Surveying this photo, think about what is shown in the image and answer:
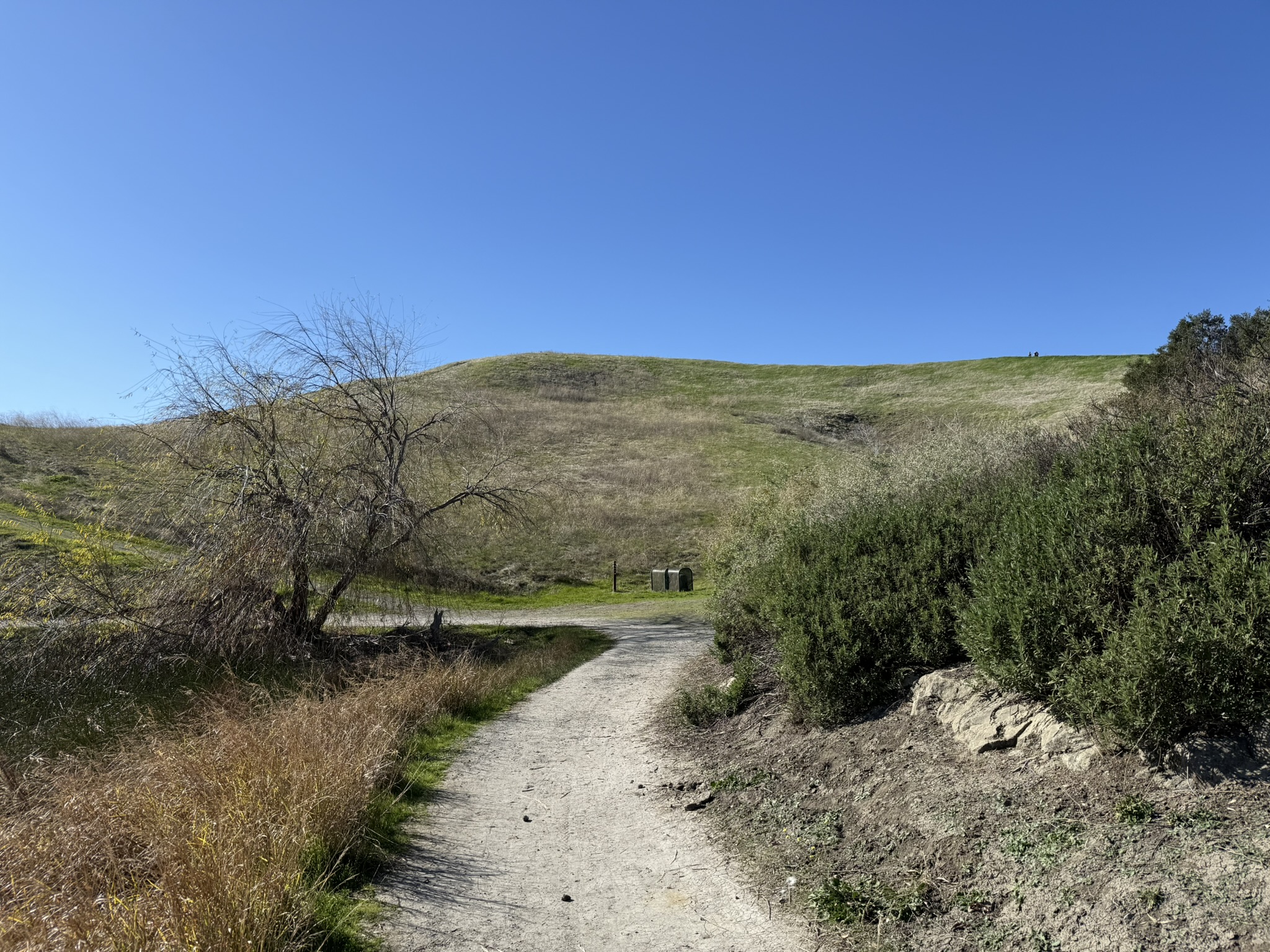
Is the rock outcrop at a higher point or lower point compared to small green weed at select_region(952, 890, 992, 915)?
higher

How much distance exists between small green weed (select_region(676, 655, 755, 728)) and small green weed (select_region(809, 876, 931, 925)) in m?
4.23

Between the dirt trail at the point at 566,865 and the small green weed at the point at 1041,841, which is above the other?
the small green weed at the point at 1041,841

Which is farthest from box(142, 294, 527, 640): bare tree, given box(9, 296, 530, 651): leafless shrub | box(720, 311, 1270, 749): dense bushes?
box(720, 311, 1270, 749): dense bushes

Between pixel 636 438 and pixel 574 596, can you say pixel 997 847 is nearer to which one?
pixel 574 596

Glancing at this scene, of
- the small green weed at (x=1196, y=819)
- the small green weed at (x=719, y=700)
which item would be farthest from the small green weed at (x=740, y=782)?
the small green weed at (x=1196, y=819)

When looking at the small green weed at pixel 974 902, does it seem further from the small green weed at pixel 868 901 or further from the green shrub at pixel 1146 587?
the green shrub at pixel 1146 587

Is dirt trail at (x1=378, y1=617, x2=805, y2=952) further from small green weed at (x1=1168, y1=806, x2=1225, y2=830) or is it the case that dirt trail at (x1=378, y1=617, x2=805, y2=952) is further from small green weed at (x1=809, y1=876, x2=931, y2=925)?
small green weed at (x1=1168, y1=806, x2=1225, y2=830)

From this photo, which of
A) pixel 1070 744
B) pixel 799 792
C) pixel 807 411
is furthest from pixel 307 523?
pixel 807 411

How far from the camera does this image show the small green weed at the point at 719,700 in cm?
908

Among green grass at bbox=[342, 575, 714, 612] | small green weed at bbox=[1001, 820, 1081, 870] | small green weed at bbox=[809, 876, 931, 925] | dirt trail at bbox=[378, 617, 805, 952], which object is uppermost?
small green weed at bbox=[1001, 820, 1081, 870]

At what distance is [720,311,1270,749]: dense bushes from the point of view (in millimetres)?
4445

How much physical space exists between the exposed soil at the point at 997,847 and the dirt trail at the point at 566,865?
0.38 meters

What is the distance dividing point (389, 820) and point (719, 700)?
422 cm

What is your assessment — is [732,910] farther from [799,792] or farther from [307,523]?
[307,523]
